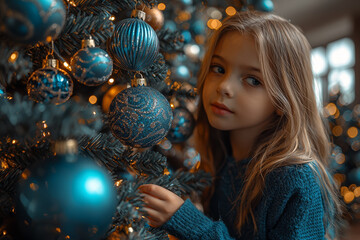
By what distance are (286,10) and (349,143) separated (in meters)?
2.59

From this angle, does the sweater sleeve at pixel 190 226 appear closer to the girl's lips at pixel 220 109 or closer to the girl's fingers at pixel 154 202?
the girl's fingers at pixel 154 202

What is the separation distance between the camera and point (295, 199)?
674 millimetres

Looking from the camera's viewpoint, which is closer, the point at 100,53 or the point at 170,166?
the point at 100,53

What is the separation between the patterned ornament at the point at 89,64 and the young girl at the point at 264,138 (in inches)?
11.8

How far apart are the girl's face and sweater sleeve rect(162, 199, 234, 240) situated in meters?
0.25

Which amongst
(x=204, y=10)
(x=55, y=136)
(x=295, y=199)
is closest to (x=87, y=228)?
(x=55, y=136)

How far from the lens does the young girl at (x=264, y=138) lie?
2.19 ft

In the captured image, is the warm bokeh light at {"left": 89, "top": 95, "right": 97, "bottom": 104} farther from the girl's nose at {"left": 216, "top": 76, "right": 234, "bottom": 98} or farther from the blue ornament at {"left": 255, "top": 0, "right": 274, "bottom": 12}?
the blue ornament at {"left": 255, "top": 0, "right": 274, "bottom": 12}

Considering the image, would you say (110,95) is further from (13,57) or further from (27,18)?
(27,18)

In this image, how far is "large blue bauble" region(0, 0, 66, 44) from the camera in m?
0.30

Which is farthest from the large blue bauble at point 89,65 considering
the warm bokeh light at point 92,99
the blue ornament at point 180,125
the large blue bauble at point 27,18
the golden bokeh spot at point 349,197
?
the golden bokeh spot at point 349,197

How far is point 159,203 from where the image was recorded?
1.91ft

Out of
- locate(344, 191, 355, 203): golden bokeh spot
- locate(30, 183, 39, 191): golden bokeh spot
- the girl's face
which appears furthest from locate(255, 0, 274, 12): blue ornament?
locate(344, 191, 355, 203): golden bokeh spot

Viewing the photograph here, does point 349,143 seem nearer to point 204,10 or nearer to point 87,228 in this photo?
point 204,10
